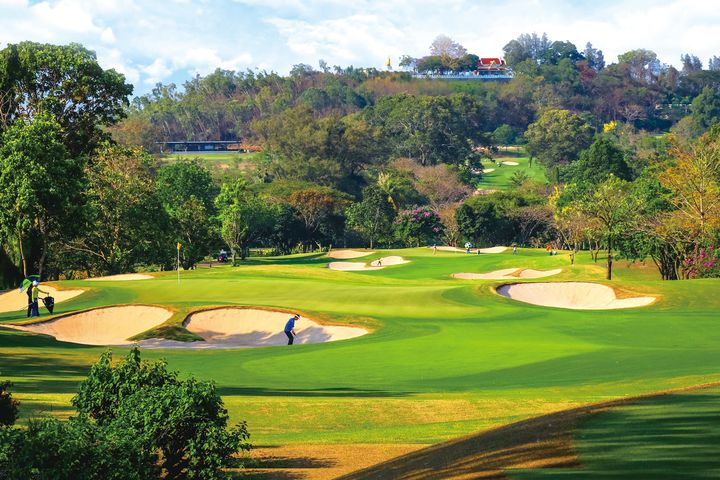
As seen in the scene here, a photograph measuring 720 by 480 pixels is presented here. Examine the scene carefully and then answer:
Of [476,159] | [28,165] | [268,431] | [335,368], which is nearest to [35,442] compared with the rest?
[268,431]

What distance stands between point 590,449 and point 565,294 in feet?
122

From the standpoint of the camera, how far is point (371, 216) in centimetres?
11875

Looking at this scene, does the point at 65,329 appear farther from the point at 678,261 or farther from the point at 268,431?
the point at 678,261

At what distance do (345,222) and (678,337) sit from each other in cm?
9231

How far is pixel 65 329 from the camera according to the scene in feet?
123

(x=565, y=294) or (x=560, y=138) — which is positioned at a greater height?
(x=560, y=138)

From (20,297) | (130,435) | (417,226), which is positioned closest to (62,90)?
(20,297)

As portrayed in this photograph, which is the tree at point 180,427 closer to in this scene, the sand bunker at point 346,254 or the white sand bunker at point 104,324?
the white sand bunker at point 104,324

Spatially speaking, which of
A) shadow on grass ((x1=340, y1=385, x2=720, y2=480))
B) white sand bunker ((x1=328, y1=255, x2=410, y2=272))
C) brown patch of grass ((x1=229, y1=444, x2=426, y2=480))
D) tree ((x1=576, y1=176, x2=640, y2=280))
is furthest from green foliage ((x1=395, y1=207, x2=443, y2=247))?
shadow on grass ((x1=340, y1=385, x2=720, y2=480))

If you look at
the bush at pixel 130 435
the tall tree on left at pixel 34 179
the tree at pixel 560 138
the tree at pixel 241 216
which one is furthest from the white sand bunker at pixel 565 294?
the tree at pixel 560 138

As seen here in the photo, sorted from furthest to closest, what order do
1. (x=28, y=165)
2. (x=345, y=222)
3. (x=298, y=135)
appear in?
(x=298, y=135), (x=345, y=222), (x=28, y=165)

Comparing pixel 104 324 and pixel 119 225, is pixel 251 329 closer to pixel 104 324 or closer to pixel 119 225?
pixel 104 324

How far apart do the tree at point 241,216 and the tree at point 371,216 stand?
451 inches

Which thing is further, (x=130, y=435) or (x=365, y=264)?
(x=365, y=264)
